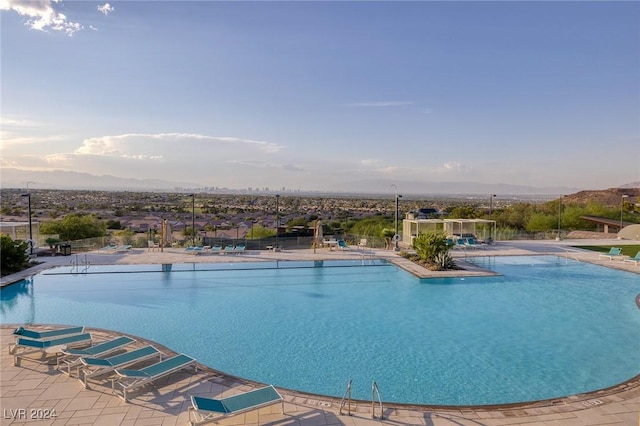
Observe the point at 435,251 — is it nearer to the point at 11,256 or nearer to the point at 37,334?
the point at 37,334

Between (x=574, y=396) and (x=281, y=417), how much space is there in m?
4.04

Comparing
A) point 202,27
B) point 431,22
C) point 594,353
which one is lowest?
point 594,353

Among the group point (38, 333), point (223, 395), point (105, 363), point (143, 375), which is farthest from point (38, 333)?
point (223, 395)

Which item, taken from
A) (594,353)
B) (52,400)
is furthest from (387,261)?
(52,400)

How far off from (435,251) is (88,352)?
37.8ft

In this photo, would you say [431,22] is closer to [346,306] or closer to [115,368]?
[346,306]

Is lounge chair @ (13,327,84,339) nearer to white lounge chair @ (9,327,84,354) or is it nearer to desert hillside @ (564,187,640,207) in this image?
white lounge chair @ (9,327,84,354)

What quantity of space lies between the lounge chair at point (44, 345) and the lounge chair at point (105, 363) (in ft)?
2.83

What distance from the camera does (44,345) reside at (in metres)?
6.29

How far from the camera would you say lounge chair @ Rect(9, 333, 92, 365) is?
6.29 m

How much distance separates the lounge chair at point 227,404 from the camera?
4.48m

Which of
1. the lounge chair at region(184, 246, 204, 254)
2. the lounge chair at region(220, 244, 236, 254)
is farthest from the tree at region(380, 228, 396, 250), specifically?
the lounge chair at region(184, 246, 204, 254)

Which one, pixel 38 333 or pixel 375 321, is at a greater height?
pixel 38 333

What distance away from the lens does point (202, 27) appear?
1387 cm
